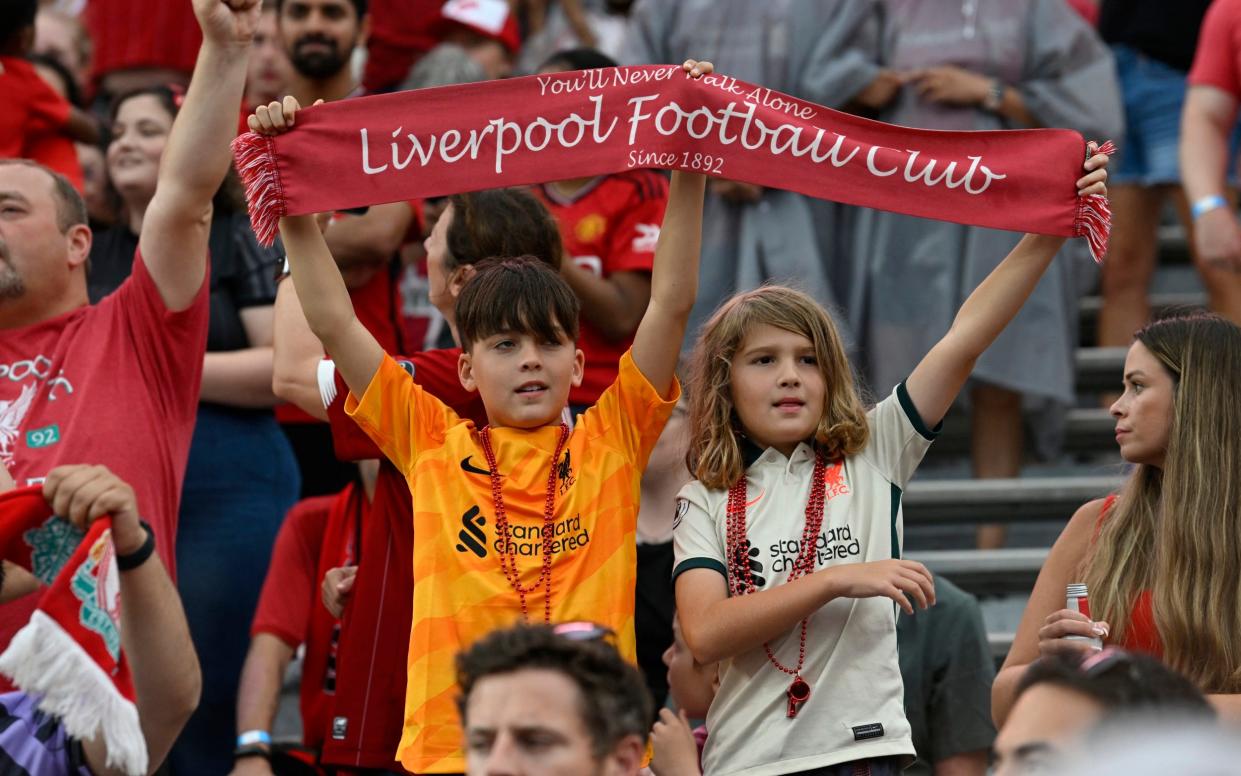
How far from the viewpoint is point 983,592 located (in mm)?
6176

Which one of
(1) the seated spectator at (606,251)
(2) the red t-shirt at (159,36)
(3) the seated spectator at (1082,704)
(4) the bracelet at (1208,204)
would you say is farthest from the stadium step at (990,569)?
(2) the red t-shirt at (159,36)

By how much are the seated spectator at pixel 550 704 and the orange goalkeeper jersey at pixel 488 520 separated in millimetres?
520

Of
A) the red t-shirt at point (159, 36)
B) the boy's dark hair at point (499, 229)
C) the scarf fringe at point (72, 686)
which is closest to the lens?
the scarf fringe at point (72, 686)

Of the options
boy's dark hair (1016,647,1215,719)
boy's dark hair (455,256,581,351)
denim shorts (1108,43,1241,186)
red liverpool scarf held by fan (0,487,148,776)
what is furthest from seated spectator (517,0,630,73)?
boy's dark hair (1016,647,1215,719)

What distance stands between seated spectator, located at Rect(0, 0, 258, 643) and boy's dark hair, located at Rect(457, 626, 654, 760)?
1486 millimetres

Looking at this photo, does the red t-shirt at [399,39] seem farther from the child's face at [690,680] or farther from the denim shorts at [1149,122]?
the child's face at [690,680]

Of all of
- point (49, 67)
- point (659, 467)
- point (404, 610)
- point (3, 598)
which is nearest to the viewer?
point (3, 598)

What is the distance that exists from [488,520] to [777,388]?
0.71 meters

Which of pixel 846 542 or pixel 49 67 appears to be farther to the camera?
pixel 49 67

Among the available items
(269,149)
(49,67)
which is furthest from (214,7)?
(49,67)

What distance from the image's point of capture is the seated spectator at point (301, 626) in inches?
191

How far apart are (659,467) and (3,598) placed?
1.86 metres

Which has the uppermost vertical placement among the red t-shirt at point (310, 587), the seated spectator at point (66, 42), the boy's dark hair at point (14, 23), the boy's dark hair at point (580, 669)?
the seated spectator at point (66, 42)

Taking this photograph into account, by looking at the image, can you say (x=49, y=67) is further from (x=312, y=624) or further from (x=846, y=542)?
(x=846, y=542)
